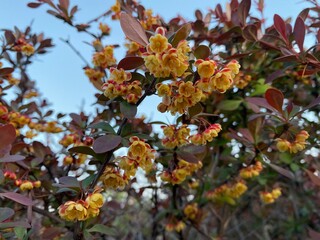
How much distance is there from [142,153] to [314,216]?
3016 millimetres

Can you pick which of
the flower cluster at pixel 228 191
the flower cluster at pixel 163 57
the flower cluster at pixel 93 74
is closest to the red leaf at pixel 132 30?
the flower cluster at pixel 163 57

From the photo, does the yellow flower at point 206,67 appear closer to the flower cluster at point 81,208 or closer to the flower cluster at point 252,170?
the flower cluster at point 81,208

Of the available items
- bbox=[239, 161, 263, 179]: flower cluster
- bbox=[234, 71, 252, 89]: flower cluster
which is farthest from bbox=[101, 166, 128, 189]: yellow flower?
bbox=[234, 71, 252, 89]: flower cluster

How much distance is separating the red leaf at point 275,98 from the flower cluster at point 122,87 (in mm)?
455

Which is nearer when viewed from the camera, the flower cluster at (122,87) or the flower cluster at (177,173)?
the flower cluster at (122,87)

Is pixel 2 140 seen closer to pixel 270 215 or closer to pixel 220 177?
pixel 220 177

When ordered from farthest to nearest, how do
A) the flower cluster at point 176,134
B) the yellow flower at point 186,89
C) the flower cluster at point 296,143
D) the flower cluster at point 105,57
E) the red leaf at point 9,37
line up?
the red leaf at point 9,37, the flower cluster at point 105,57, the flower cluster at point 296,143, the flower cluster at point 176,134, the yellow flower at point 186,89

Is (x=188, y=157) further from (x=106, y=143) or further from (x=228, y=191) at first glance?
(x=228, y=191)

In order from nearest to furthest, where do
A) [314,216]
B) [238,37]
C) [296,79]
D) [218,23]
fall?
[238,37] < [218,23] < [296,79] < [314,216]

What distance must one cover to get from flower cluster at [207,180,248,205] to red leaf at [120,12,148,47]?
1.23m

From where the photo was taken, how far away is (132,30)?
1098mm

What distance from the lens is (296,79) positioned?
2436 millimetres

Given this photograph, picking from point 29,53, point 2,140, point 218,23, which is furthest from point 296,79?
point 2,140

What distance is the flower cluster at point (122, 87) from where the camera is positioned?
3.90ft
